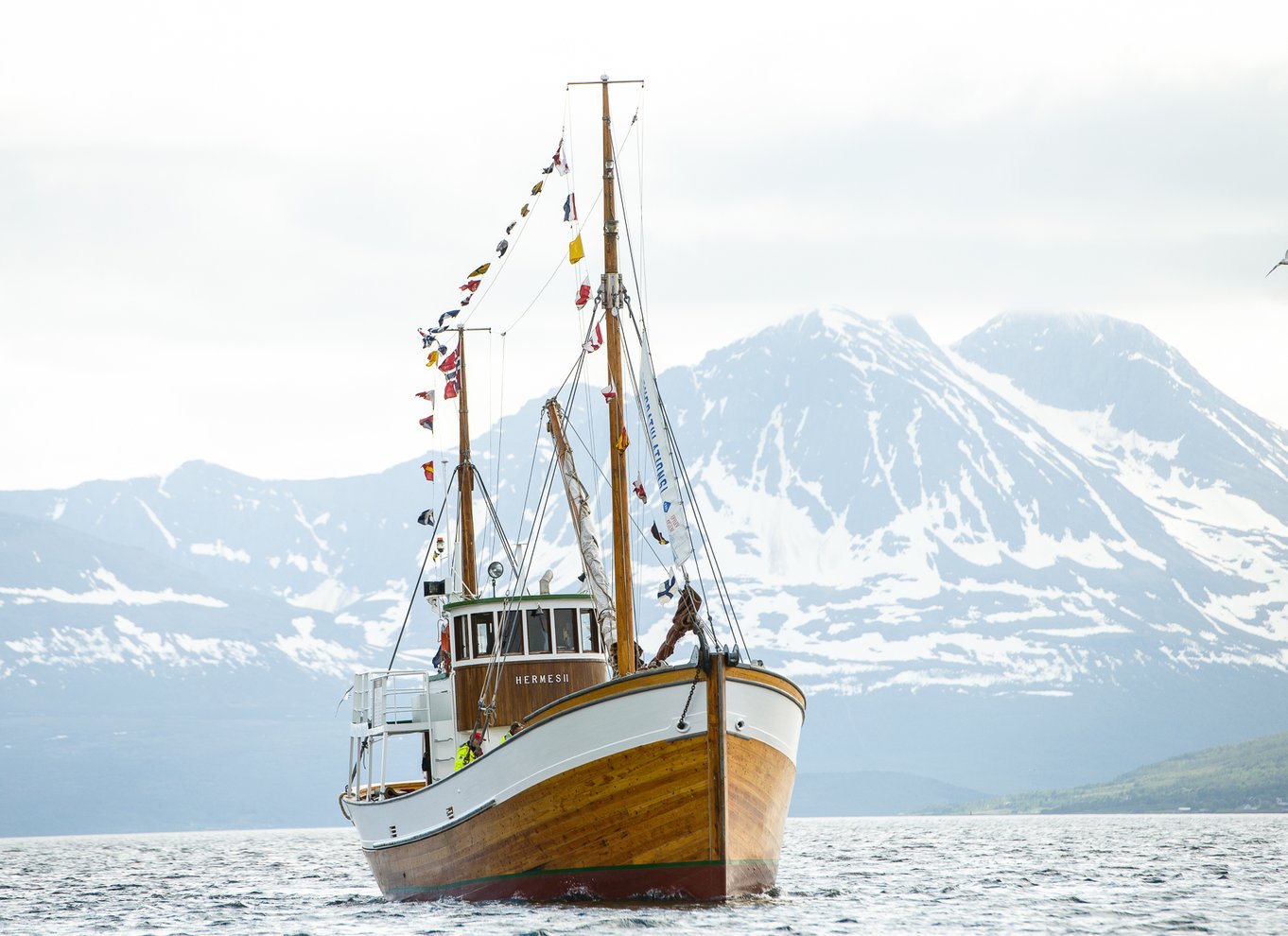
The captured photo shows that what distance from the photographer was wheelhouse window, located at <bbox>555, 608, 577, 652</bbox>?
173ft

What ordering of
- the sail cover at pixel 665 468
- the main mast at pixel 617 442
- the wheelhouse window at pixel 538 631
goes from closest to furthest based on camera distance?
the sail cover at pixel 665 468
the main mast at pixel 617 442
the wheelhouse window at pixel 538 631

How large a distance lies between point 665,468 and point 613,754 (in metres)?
6.87

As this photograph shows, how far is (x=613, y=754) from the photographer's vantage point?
42125mm

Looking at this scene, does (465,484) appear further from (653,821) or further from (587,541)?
(653,821)

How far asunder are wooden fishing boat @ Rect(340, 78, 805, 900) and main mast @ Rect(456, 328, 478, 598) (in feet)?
34.9

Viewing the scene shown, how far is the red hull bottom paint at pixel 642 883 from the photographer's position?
42.4 m

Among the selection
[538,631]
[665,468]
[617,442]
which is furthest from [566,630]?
[665,468]

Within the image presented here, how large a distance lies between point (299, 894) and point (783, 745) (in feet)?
89.1

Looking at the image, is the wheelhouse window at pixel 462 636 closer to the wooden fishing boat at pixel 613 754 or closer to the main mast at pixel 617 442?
the wooden fishing boat at pixel 613 754

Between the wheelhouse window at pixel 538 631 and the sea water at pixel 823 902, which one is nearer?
the sea water at pixel 823 902

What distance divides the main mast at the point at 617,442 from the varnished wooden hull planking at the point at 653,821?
297 cm

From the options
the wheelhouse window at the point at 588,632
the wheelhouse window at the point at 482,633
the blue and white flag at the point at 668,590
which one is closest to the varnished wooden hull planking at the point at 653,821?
the blue and white flag at the point at 668,590

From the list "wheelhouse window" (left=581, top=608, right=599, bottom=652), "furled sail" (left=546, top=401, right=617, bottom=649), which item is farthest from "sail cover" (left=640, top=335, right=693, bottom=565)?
"wheelhouse window" (left=581, top=608, right=599, bottom=652)

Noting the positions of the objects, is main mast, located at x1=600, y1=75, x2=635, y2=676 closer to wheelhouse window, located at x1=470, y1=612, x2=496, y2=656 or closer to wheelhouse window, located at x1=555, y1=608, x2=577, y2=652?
wheelhouse window, located at x1=555, y1=608, x2=577, y2=652
